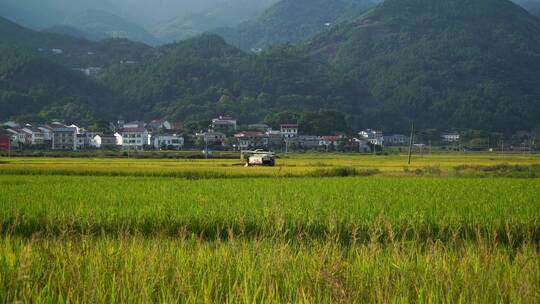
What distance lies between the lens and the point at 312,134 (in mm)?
94625

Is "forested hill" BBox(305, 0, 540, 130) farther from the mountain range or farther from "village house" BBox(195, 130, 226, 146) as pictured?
"village house" BBox(195, 130, 226, 146)

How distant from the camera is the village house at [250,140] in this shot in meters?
81.6

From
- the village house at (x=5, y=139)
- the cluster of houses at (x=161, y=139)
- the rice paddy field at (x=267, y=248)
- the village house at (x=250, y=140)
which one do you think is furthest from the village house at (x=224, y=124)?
the rice paddy field at (x=267, y=248)

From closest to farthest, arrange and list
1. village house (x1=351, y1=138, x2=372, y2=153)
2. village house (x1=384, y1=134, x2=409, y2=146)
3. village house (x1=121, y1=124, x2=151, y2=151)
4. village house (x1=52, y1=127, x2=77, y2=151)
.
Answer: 1. village house (x1=52, y1=127, x2=77, y2=151)
2. village house (x1=351, y1=138, x2=372, y2=153)
3. village house (x1=121, y1=124, x2=151, y2=151)
4. village house (x1=384, y1=134, x2=409, y2=146)

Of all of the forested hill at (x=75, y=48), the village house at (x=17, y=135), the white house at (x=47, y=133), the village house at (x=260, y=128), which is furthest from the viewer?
the forested hill at (x=75, y=48)

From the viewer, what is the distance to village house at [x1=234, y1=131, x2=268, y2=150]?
268 feet

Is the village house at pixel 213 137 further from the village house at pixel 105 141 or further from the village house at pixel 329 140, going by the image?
the village house at pixel 329 140

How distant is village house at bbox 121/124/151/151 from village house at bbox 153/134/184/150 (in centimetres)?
194

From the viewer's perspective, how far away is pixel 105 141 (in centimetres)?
8538

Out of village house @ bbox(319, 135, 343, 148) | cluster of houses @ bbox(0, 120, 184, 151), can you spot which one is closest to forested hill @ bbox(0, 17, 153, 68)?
cluster of houses @ bbox(0, 120, 184, 151)

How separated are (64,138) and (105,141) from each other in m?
5.74

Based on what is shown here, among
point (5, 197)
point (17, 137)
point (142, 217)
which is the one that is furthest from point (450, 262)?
point (17, 137)

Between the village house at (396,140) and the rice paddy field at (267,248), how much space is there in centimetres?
9395

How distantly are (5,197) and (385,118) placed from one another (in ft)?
370
